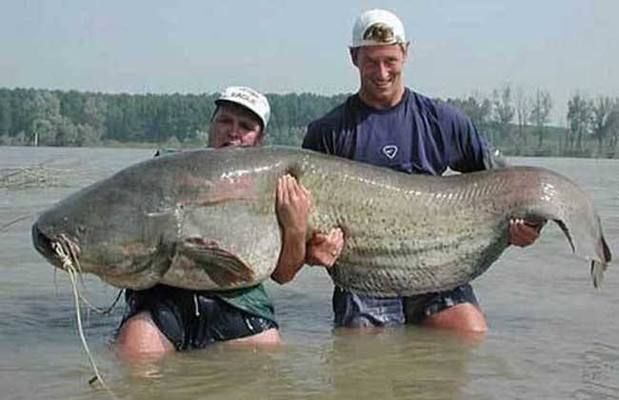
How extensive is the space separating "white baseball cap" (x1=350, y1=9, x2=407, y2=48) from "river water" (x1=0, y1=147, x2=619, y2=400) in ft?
5.71

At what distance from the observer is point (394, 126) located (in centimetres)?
582

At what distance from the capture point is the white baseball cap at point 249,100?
5.38 m

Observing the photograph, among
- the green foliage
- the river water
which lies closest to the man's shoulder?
the river water

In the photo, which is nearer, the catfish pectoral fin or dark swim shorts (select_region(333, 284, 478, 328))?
the catfish pectoral fin

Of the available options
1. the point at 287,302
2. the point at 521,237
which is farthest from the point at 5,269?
the point at 521,237

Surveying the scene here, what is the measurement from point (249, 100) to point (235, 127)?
0.18m

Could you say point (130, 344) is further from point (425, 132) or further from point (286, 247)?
point (425, 132)

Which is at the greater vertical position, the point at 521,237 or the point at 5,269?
the point at 521,237

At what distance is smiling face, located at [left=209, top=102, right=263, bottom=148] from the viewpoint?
17.9 ft

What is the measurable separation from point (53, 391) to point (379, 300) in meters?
2.35

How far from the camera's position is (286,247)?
5.00 metres

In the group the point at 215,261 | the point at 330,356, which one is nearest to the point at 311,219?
the point at 215,261

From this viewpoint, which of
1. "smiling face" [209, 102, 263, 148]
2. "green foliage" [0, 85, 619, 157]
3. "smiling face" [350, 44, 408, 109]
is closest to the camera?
"smiling face" [209, 102, 263, 148]

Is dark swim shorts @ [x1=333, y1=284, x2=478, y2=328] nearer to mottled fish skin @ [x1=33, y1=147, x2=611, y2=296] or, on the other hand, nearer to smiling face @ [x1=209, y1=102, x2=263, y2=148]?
mottled fish skin @ [x1=33, y1=147, x2=611, y2=296]
